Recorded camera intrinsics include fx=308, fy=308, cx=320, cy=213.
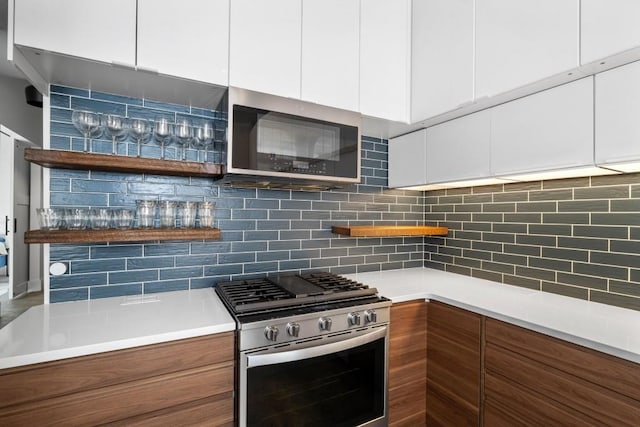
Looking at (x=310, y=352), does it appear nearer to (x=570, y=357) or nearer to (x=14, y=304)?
(x=570, y=357)

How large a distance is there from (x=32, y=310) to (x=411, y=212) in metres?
2.39

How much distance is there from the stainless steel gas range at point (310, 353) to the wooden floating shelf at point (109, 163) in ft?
2.13

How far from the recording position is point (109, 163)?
1382 mm

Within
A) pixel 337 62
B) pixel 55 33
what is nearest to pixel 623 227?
pixel 337 62

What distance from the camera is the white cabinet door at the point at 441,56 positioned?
1688 mm

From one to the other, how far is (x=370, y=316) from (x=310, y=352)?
1.15 feet

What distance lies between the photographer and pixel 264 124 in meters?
1.56

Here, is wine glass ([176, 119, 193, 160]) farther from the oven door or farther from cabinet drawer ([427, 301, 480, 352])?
cabinet drawer ([427, 301, 480, 352])

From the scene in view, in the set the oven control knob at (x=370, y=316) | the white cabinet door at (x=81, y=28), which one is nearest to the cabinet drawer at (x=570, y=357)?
the oven control knob at (x=370, y=316)

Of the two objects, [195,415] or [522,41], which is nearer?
[195,415]

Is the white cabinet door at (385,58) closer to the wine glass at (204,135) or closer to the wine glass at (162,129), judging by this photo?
the wine glass at (204,135)

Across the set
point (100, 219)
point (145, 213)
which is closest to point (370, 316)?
point (145, 213)

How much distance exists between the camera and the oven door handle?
4.13ft

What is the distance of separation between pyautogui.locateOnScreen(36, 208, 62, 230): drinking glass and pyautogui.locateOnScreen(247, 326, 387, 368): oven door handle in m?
1.03
